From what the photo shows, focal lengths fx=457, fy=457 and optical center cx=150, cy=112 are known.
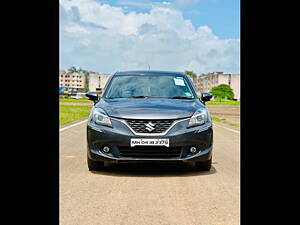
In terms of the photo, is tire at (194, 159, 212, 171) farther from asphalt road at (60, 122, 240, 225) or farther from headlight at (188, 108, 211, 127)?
headlight at (188, 108, 211, 127)

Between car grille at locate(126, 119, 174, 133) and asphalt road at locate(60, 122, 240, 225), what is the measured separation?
0.67 metres

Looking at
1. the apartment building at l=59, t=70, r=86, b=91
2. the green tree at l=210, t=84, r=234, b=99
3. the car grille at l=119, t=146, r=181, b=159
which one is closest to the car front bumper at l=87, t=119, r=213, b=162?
the car grille at l=119, t=146, r=181, b=159

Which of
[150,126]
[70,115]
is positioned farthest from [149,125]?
[70,115]

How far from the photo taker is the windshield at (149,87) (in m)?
7.70

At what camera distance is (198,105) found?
23.5 feet

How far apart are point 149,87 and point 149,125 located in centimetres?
142

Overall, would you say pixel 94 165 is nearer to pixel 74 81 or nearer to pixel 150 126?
pixel 150 126

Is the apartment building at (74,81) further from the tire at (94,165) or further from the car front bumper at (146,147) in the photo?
the car front bumper at (146,147)

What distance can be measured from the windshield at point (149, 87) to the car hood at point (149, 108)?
0.37 m

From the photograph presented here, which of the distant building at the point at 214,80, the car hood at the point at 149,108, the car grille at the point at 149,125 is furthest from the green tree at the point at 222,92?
the car grille at the point at 149,125

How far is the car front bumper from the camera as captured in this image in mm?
6488
